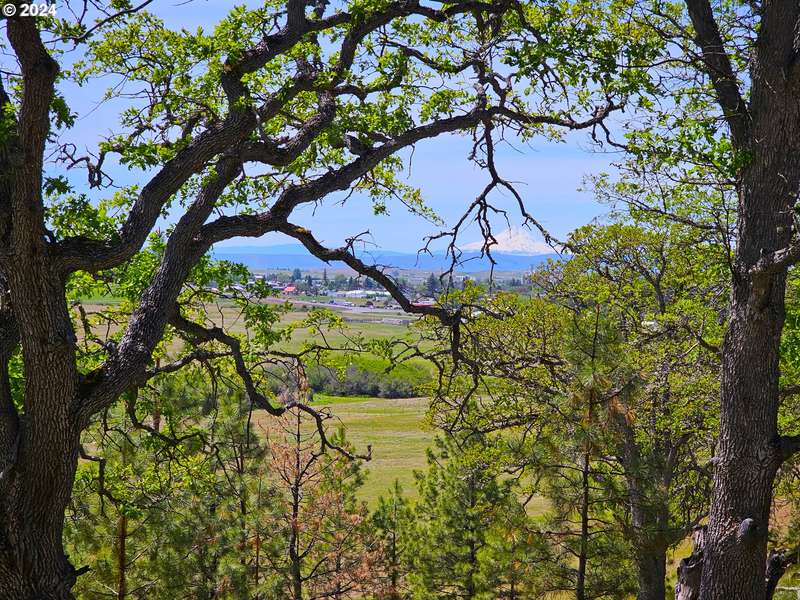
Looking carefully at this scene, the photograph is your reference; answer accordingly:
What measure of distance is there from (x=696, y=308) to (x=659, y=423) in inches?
112

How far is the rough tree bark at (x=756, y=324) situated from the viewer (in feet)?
19.2

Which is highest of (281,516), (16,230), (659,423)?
(16,230)

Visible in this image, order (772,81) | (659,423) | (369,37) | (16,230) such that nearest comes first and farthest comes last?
1. (16,230)
2. (772,81)
3. (369,37)
4. (659,423)

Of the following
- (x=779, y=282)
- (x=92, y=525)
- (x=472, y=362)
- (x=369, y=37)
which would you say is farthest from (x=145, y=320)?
(x=92, y=525)

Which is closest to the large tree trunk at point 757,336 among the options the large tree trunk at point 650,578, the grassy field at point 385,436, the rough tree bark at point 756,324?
the rough tree bark at point 756,324

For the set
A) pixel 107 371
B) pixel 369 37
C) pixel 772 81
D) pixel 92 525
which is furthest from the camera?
pixel 92 525

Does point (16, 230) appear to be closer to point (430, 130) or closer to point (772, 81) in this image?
point (430, 130)

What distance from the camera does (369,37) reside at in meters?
6.72

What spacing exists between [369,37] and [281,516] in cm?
1072

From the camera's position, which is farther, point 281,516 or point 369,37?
point 281,516

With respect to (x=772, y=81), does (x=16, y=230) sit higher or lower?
lower

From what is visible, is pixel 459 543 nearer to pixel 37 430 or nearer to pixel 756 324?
pixel 756 324

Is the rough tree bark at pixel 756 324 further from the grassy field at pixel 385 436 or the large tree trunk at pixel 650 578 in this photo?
the grassy field at pixel 385 436

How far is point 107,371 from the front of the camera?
5.09 m
